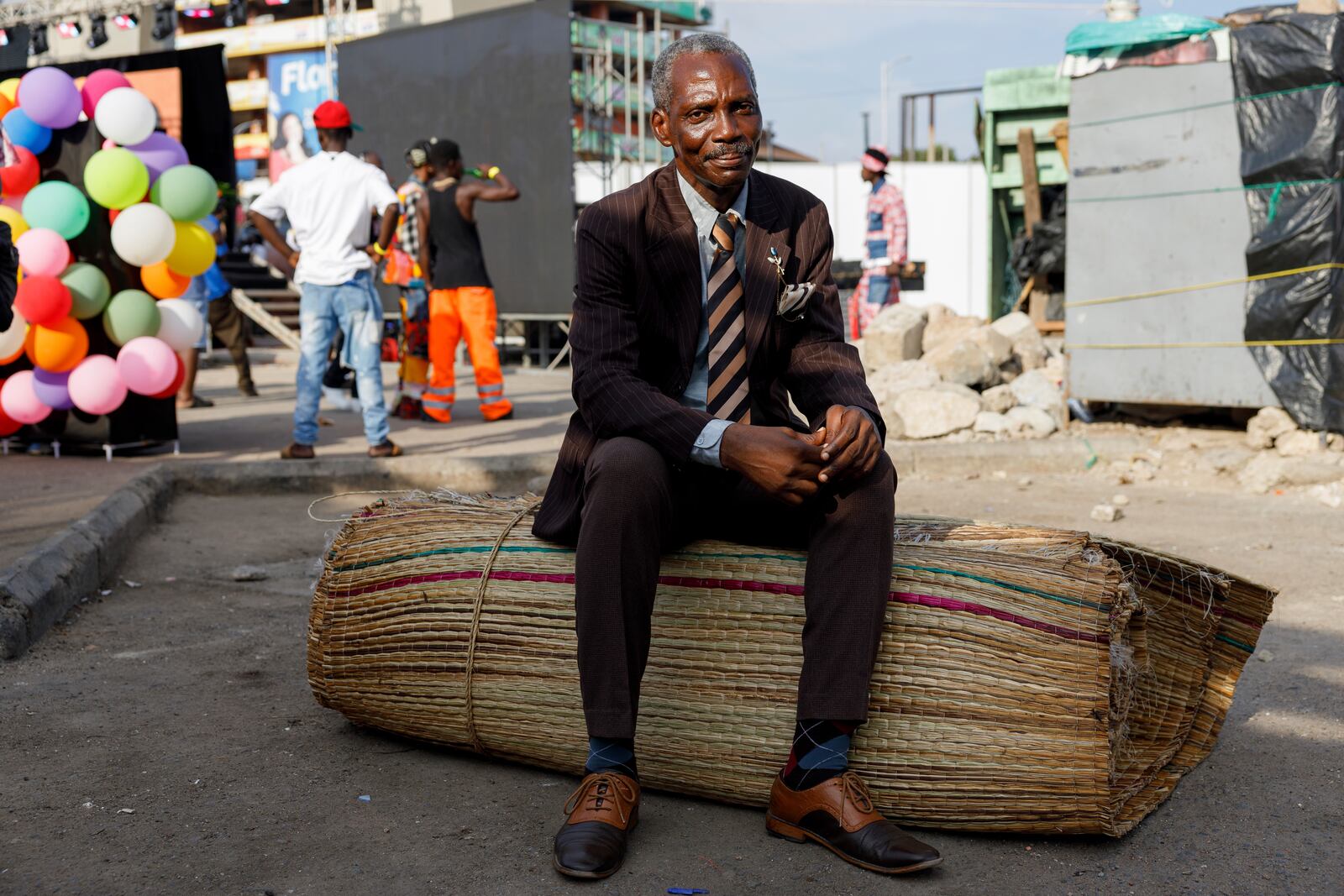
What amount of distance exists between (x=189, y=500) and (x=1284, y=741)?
534cm

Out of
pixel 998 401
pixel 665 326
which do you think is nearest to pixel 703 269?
pixel 665 326

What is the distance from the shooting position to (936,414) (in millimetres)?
8320

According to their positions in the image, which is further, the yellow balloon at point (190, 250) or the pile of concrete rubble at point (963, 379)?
the pile of concrete rubble at point (963, 379)

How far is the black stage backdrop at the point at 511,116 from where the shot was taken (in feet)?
48.4

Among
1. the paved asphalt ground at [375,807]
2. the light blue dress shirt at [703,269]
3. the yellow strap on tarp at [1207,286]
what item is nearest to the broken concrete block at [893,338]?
the yellow strap on tarp at [1207,286]

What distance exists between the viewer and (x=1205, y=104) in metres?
7.46

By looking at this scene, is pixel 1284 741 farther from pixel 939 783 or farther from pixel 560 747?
pixel 560 747

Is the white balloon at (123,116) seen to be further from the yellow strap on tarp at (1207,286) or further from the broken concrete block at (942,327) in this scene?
the broken concrete block at (942,327)

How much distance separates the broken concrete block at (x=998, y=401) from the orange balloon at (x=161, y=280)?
5.04 metres

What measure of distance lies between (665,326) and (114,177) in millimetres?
5095

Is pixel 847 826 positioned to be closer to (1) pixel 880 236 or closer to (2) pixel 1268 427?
(2) pixel 1268 427

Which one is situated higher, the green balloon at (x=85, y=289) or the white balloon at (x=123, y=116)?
the white balloon at (x=123, y=116)

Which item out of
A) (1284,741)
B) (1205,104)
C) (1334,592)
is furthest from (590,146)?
(1284,741)

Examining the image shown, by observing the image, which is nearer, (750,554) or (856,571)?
(856,571)
